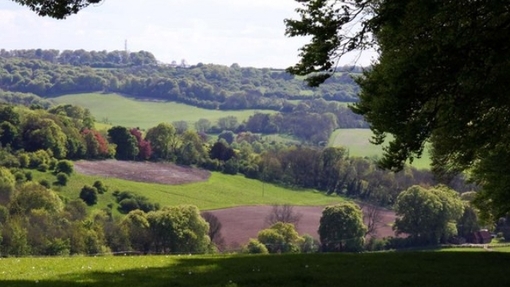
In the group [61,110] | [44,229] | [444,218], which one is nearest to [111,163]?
[61,110]

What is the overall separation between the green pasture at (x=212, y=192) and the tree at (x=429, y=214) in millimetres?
47024

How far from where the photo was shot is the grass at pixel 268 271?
21.9 metres

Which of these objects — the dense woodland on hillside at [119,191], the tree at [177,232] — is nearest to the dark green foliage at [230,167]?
the dense woodland on hillside at [119,191]

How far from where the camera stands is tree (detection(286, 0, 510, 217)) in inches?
702

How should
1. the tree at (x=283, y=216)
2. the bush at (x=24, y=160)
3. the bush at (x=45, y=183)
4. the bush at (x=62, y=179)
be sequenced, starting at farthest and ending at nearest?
the bush at (x=24, y=160) → the bush at (x=62, y=179) → the bush at (x=45, y=183) → the tree at (x=283, y=216)

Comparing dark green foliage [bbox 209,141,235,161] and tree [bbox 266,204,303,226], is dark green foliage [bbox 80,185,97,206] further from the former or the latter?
dark green foliage [bbox 209,141,235,161]

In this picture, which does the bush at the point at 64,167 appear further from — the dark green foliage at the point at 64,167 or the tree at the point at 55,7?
the tree at the point at 55,7

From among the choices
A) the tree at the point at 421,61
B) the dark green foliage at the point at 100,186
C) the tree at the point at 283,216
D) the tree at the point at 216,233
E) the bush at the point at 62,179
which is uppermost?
the tree at the point at 421,61

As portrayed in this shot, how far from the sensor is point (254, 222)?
128 m

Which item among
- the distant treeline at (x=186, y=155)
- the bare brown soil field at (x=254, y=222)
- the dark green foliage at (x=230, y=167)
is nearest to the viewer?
the bare brown soil field at (x=254, y=222)

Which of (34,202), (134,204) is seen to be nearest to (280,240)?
(34,202)

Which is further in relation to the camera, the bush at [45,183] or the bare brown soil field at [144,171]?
the bare brown soil field at [144,171]

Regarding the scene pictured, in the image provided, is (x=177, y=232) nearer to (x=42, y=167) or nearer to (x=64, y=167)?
(x=64, y=167)

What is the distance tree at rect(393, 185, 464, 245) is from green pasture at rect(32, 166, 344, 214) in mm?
47024
